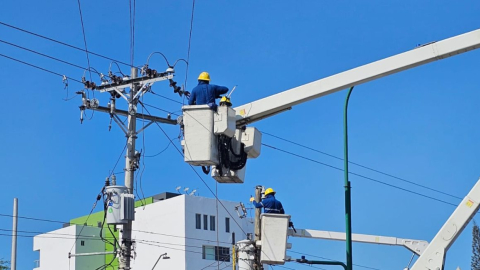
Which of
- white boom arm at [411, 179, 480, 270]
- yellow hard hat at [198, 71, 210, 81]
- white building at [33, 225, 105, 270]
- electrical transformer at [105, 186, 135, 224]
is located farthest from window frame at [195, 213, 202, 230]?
yellow hard hat at [198, 71, 210, 81]

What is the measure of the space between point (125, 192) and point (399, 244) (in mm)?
10169

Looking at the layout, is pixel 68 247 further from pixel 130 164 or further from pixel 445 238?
pixel 445 238

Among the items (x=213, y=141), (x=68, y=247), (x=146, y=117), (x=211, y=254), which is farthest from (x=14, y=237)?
(x=68, y=247)

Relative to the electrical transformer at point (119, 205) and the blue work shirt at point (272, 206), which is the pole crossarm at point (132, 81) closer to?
the electrical transformer at point (119, 205)

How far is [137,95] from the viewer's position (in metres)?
27.7

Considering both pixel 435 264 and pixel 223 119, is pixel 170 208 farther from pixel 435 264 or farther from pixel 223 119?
pixel 223 119

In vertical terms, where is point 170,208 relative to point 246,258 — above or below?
above

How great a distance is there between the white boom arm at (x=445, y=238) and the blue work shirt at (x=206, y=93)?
581 centimetres

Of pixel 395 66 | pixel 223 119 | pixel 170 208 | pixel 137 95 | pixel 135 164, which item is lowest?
pixel 223 119

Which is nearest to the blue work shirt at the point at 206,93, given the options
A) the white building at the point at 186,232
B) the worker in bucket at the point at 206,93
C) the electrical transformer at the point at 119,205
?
the worker in bucket at the point at 206,93

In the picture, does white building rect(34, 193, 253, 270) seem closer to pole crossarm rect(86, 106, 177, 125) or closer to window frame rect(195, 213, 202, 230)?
window frame rect(195, 213, 202, 230)

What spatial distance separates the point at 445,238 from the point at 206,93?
619cm

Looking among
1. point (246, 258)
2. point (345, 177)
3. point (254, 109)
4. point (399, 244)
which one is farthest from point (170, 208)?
point (254, 109)

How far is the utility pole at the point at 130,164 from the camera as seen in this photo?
2556 cm
